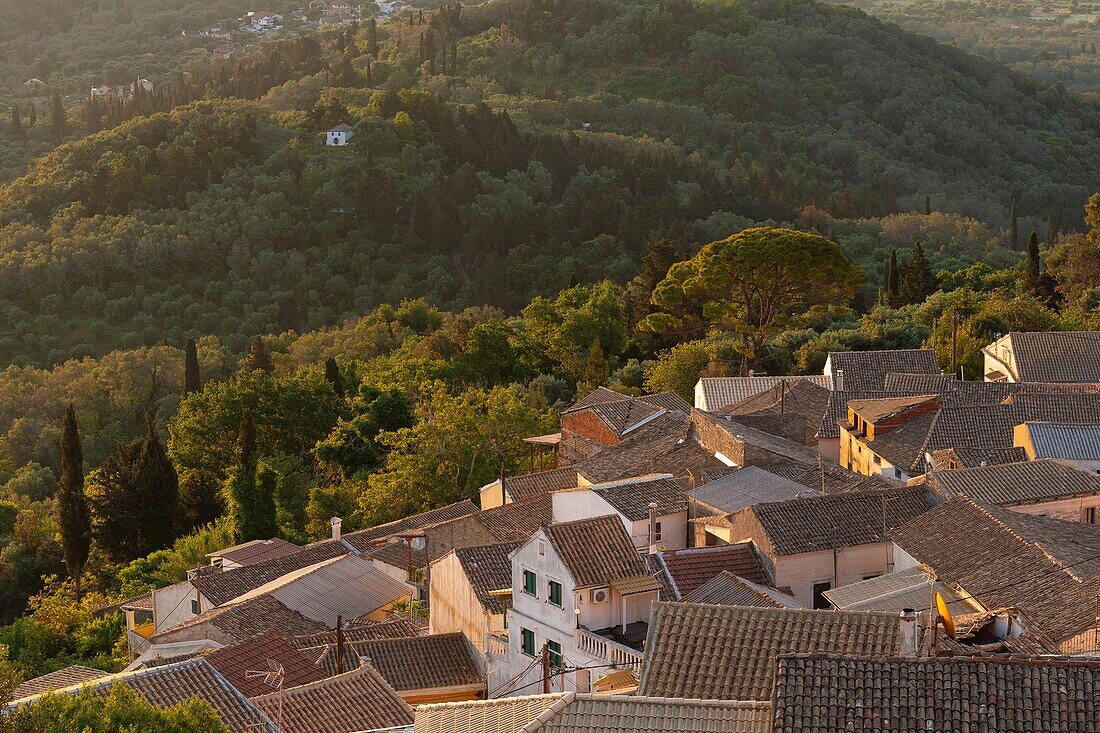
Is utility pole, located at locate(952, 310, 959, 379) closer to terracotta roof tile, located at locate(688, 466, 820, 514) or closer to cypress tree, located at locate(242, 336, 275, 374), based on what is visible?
terracotta roof tile, located at locate(688, 466, 820, 514)

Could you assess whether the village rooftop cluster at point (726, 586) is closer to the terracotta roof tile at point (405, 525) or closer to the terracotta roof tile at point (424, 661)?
the terracotta roof tile at point (424, 661)

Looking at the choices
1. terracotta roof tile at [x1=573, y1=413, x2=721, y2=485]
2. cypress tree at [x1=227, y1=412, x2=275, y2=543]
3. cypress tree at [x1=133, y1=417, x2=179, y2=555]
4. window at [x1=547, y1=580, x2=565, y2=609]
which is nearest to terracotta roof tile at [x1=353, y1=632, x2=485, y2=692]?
window at [x1=547, y1=580, x2=565, y2=609]

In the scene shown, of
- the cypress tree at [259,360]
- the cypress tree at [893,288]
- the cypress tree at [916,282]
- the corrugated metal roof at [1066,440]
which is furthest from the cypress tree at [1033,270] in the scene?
the cypress tree at [259,360]

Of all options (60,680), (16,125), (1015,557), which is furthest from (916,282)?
(16,125)

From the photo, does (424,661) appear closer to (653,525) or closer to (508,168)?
(653,525)

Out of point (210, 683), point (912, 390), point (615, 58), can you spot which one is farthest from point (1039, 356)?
point (615, 58)
